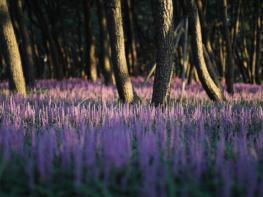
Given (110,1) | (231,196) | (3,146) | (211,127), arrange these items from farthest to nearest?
(110,1)
(211,127)
(3,146)
(231,196)

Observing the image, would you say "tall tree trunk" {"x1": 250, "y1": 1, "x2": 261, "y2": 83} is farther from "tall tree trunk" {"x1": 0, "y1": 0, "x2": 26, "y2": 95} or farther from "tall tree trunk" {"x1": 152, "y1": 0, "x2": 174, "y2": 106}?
"tall tree trunk" {"x1": 152, "y1": 0, "x2": 174, "y2": 106}

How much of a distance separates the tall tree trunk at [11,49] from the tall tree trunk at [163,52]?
3.82 meters

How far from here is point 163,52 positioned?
8.45 m

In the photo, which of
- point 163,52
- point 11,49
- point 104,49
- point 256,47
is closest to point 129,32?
point 104,49

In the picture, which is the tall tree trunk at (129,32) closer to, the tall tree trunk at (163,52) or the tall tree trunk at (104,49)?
the tall tree trunk at (104,49)

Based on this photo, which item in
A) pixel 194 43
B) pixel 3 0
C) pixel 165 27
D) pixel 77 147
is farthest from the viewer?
pixel 3 0

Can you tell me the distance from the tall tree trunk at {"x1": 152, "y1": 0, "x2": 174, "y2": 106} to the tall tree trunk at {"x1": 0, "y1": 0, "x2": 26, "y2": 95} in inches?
150

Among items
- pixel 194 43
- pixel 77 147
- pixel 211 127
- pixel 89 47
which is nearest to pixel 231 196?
pixel 77 147

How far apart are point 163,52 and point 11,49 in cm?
421

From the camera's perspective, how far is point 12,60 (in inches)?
444

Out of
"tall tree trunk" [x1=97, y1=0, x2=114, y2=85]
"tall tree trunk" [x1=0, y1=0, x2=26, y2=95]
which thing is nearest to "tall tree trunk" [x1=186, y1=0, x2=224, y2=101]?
"tall tree trunk" [x1=0, y1=0, x2=26, y2=95]

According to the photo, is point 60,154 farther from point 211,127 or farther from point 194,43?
point 194,43

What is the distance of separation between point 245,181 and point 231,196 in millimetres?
237

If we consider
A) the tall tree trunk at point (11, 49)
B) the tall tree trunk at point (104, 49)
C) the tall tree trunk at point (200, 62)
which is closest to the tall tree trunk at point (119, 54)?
the tall tree trunk at point (200, 62)
